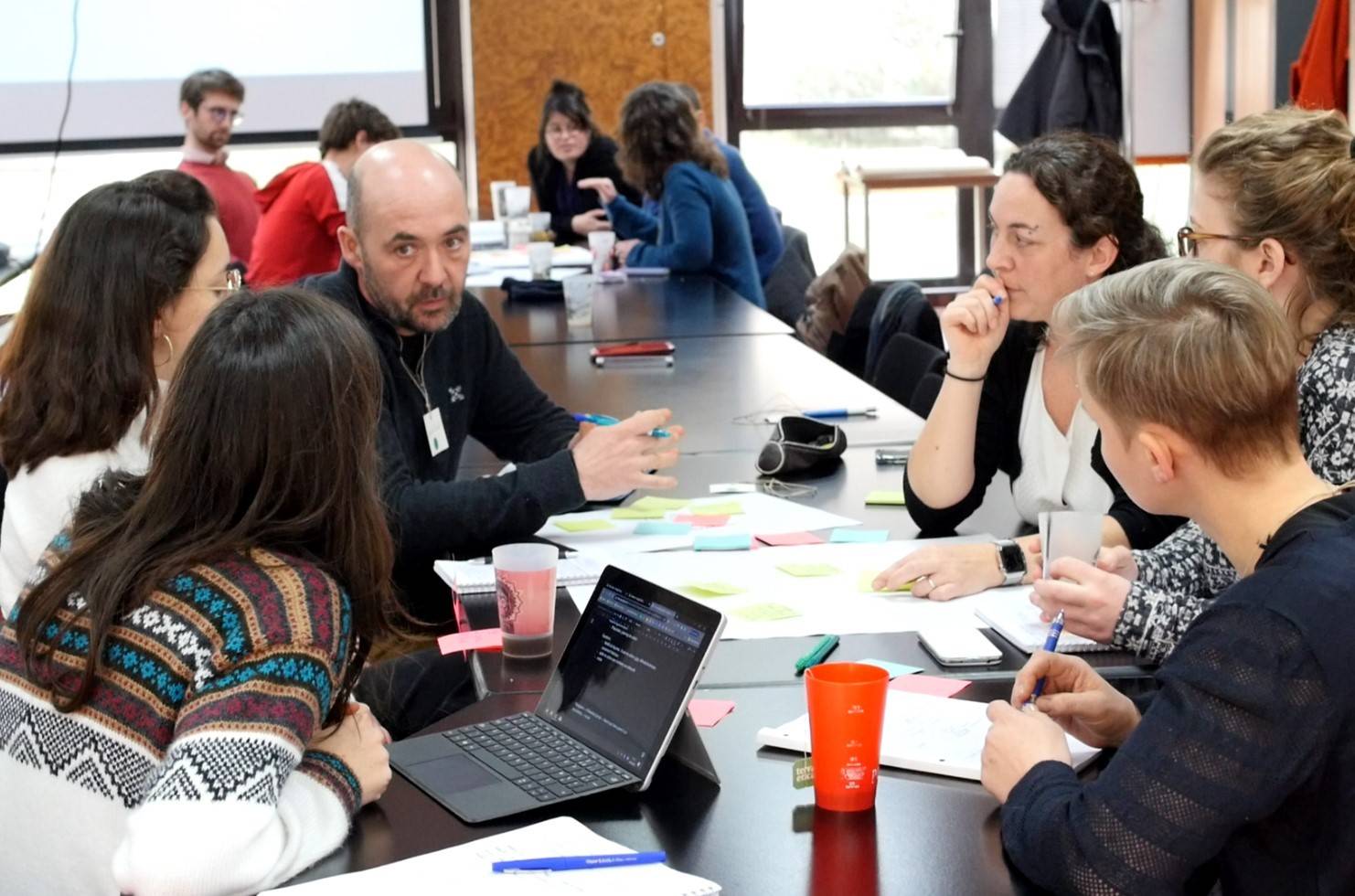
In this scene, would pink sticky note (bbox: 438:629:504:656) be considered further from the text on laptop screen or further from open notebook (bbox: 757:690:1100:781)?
open notebook (bbox: 757:690:1100:781)

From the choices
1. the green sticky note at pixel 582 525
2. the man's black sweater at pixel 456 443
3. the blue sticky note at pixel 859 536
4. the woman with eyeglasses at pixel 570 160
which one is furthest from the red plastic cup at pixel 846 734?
the woman with eyeglasses at pixel 570 160

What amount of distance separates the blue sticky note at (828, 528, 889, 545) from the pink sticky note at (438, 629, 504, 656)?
25.7 inches

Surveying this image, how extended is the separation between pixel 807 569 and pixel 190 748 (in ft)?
3.66

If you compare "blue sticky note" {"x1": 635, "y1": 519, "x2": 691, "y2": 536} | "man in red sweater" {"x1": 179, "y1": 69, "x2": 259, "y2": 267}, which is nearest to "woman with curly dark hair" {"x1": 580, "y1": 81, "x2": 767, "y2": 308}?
"man in red sweater" {"x1": 179, "y1": 69, "x2": 259, "y2": 267}

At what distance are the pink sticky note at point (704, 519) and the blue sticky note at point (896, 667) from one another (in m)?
0.67

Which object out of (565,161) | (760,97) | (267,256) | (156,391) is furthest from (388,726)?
(760,97)

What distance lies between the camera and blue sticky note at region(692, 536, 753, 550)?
2379 millimetres

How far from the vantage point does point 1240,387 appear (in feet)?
4.59

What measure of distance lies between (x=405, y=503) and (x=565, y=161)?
497 cm

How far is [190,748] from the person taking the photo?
1311 mm

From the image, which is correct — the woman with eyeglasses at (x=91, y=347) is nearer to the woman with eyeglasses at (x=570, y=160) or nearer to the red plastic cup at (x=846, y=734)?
the red plastic cup at (x=846, y=734)

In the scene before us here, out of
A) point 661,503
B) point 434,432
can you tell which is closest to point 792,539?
point 661,503

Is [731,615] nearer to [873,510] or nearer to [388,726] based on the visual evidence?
[388,726]

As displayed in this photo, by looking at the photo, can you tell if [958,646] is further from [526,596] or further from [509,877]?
[509,877]
